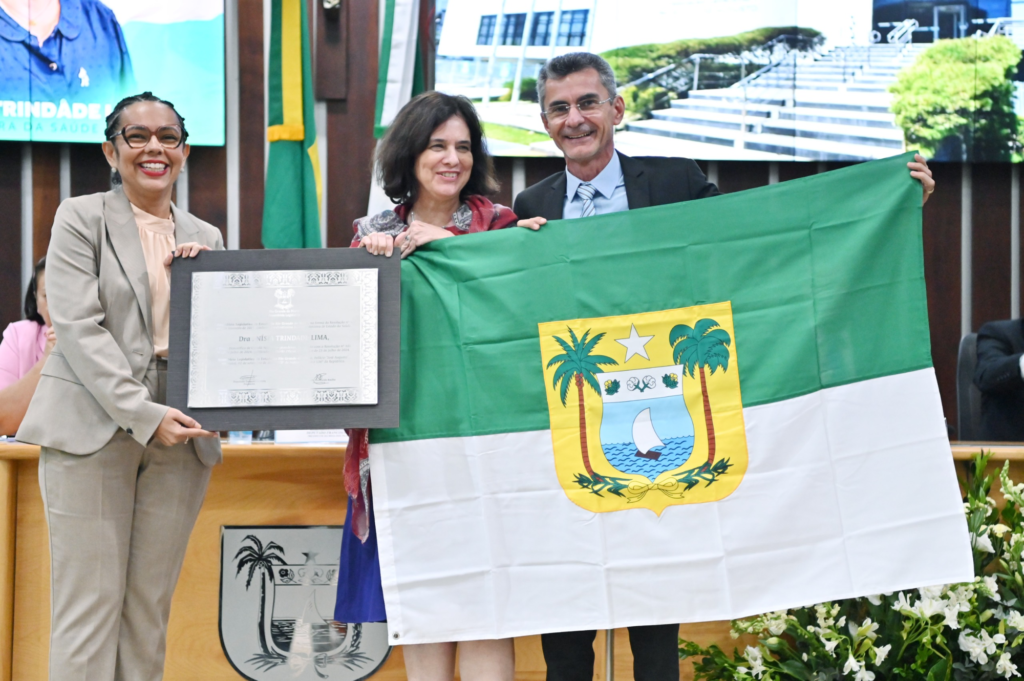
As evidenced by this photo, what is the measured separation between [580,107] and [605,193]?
0.22m

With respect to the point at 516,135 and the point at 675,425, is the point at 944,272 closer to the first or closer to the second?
the point at 516,135

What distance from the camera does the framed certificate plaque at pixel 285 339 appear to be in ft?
6.36

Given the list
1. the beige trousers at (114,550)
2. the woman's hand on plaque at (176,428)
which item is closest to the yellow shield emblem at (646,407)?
the woman's hand on plaque at (176,428)

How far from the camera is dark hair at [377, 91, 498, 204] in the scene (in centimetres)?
201

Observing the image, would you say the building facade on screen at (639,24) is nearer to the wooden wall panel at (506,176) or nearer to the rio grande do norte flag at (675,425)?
the wooden wall panel at (506,176)


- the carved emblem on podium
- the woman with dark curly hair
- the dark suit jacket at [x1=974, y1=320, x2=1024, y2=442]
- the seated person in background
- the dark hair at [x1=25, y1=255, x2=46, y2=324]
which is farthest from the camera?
the dark hair at [x1=25, y1=255, x2=46, y2=324]

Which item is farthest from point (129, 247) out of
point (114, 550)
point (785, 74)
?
point (785, 74)

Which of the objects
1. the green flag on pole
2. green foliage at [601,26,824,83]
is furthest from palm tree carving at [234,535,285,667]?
green foliage at [601,26,824,83]

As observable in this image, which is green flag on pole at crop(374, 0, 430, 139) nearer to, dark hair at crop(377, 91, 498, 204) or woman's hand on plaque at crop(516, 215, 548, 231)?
dark hair at crop(377, 91, 498, 204)

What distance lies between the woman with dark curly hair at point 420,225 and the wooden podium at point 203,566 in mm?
482

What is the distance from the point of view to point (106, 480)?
1.90 metres

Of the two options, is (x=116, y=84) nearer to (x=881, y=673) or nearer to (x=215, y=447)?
(x=215, y=447)

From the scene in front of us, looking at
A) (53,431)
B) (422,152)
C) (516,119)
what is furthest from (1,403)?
(516,119)

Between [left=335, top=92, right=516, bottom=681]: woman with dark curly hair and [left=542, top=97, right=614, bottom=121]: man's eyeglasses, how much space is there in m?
0.20
